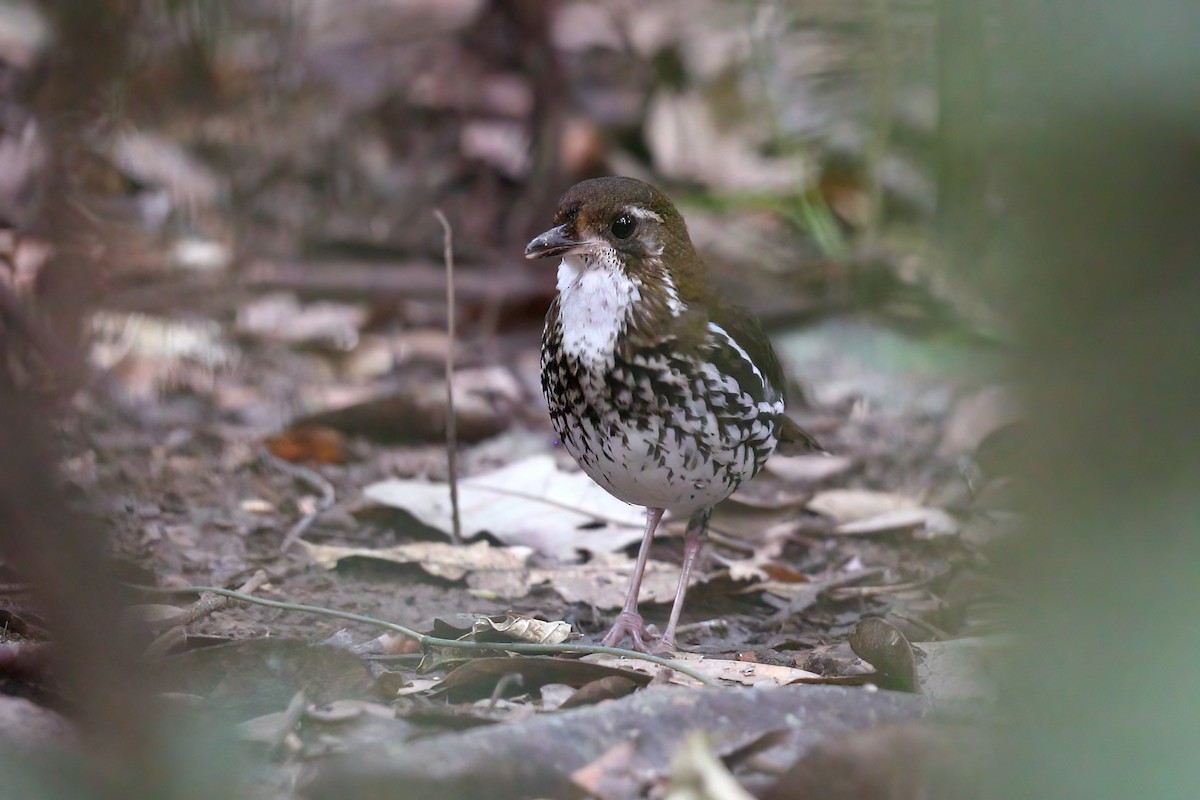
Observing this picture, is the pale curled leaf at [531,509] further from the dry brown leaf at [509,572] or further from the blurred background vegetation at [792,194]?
the blurred background vegetation at [792,194]

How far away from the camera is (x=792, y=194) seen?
311 inches

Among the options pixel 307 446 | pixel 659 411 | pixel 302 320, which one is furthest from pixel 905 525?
pixel 302 320

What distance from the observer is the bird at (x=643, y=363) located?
12.0 feet

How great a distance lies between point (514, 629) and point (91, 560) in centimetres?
228

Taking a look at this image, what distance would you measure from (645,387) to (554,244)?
1.60 feet

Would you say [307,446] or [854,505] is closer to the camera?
[854,505]

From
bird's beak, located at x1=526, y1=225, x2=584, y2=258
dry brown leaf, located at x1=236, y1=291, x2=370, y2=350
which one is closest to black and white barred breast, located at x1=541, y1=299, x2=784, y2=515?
bird's beak, located at x1=526, y1=225, x2=584, y2=258

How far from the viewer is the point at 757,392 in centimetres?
388

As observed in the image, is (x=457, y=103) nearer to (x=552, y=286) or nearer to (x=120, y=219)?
(x=552, y=286)

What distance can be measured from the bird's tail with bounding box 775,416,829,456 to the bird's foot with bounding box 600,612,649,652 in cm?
88

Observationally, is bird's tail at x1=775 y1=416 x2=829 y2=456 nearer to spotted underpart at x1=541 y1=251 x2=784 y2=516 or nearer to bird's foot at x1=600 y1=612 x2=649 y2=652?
spotted underpart at x1=541 y1=251 x2=784 y2=516

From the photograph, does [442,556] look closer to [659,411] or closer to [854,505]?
[659,411]

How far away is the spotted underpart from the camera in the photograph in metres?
3.64

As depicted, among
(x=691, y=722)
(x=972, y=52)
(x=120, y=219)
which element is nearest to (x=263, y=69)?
(x=120, y=219)
